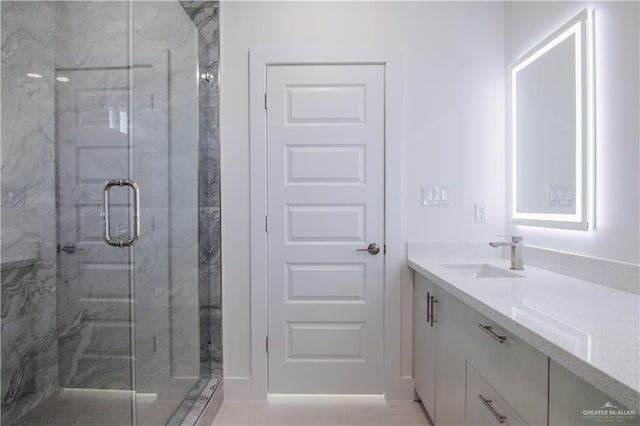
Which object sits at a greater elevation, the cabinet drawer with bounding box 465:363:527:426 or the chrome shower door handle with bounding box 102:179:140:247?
the chrome shower door handle with bounding box 102:179:140:247

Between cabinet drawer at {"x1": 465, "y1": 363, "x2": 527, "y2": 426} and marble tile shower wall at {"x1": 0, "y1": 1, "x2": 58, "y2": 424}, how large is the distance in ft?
5.62

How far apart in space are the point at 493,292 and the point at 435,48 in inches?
61.5

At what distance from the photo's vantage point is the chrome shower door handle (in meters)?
1.42

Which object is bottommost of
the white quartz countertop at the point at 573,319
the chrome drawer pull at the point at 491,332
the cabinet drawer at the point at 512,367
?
the cabinet drawer at the point at 512,367

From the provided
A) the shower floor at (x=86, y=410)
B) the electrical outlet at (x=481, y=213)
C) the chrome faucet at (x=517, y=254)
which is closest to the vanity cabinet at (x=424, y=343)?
the chrome faucet at (x=517, y=254)

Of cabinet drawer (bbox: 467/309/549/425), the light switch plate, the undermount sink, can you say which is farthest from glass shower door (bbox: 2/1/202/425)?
the undermount sink

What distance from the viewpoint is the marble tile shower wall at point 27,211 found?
128 centimetres

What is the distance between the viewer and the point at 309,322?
2.10m

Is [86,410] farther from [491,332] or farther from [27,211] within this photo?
[491,332]

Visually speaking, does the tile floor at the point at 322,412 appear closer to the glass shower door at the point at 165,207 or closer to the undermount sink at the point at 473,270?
the glass shower door at the point at 165,207

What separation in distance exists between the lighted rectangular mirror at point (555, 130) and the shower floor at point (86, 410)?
84.9 inches

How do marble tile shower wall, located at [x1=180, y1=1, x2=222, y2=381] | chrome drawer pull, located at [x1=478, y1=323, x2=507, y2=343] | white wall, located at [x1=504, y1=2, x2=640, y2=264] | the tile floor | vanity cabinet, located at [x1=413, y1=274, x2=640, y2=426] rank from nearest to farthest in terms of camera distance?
1. vanity cabinet, located at [x1=413, y1=274, x2=640, y2=426]
2. chrome drawer pull, located at [x1=478, y1=323, x2=507, y2=343]
3. white wall, located at [x1=504, y1=2, x2=640, y2=264]
4. the tile floor
5. marble tile shower wall, located at [x1=180, y1=1, x2=222, y2=381]

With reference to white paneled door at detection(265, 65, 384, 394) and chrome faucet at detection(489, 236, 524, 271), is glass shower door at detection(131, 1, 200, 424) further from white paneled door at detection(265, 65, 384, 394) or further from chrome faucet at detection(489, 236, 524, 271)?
chrome faucet at detection(489, 236, 524, 271)

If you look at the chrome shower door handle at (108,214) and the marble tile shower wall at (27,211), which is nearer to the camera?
the marble tile shower wall at (27,211)
